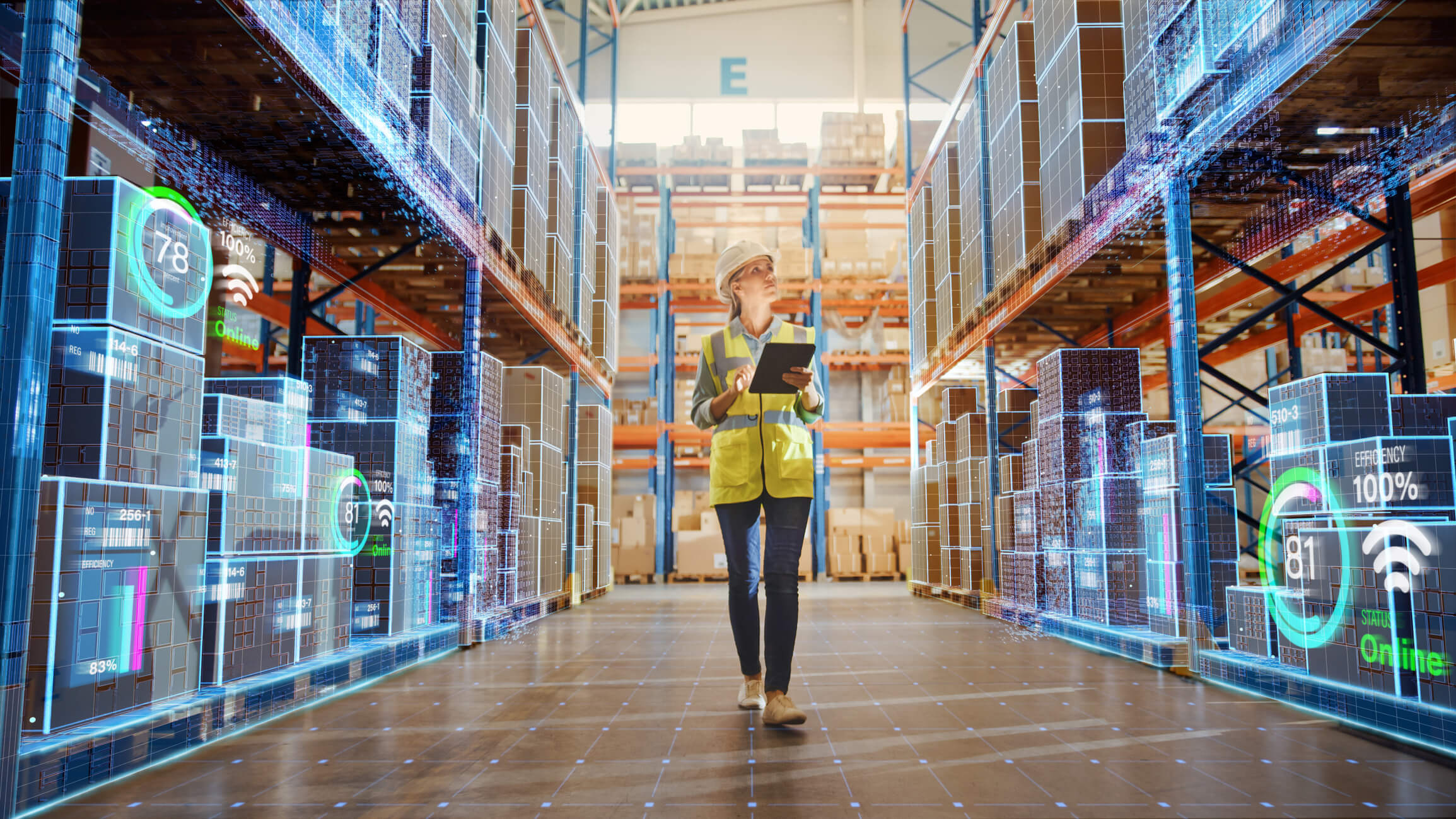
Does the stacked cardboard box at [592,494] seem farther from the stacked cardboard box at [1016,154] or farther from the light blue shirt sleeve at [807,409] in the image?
the light blue shirt sleeve at [807,409]

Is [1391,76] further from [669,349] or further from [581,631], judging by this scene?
Answer: [669,349]

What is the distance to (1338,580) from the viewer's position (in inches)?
144

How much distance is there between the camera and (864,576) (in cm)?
1576

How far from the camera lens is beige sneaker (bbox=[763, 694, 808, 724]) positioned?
336cm

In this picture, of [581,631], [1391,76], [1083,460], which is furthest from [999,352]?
[1391,76]

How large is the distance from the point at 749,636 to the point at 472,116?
4.79 meters

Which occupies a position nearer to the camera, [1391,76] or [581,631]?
[1391,76]

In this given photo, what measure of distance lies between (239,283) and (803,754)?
838 centimetres

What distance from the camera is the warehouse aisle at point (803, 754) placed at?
8.09ft

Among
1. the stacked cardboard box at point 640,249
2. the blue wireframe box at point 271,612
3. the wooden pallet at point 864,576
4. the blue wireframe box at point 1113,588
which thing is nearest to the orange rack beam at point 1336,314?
the blue wireframe box at point 1113,588

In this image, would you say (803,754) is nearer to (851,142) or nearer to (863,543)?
(863,543)

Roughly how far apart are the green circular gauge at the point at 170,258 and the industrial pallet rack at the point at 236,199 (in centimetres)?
51

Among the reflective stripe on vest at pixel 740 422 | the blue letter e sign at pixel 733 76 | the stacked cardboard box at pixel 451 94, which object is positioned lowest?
the reflective stripe on vest at pixel 740 422

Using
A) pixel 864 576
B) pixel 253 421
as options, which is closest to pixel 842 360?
pixel 864 576
